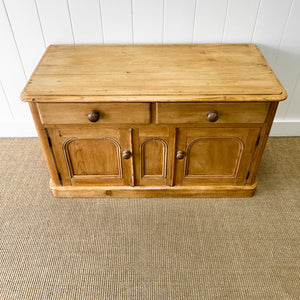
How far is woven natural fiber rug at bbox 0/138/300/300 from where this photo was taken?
4.37 feet

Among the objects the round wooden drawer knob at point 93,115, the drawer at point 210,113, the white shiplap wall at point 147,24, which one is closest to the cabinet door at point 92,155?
the round wooden drawer knob at point 93,115

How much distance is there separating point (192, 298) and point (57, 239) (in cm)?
71

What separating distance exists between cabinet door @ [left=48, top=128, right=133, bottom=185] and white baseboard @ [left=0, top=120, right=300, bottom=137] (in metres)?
0.65

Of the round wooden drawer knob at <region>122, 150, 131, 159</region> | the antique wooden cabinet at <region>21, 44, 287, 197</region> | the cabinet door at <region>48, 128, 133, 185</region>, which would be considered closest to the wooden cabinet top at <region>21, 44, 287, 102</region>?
the antique wooden cabinet at <region>21, 44, 287, 197</region>

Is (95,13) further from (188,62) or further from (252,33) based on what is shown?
(252,33)

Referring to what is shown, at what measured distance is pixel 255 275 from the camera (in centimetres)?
138

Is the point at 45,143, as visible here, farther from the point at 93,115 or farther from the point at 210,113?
the point at 210,113

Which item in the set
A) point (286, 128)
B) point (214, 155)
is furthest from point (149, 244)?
point (286, 128)

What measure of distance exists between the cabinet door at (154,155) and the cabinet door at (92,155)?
0.04 metres

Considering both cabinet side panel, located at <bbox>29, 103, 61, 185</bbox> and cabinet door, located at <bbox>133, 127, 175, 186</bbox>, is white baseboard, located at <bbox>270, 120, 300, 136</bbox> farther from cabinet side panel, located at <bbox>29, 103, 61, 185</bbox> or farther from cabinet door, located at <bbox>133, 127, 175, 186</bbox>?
cabinet side panel, located at <bbox>29, 103, 61, 185</bbox>

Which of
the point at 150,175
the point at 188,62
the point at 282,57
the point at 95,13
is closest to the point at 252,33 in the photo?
the point at 282,57

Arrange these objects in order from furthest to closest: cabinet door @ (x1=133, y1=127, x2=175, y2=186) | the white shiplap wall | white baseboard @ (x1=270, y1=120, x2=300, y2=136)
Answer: white baseboard @ (x1=270, y1=120, x2=300, y2=136) < the white shiplap wall < cabinet door @ (x1=133, y1=127, x2=175, y2=186)

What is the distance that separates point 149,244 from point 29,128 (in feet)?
3.90

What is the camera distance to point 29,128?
2082mm
